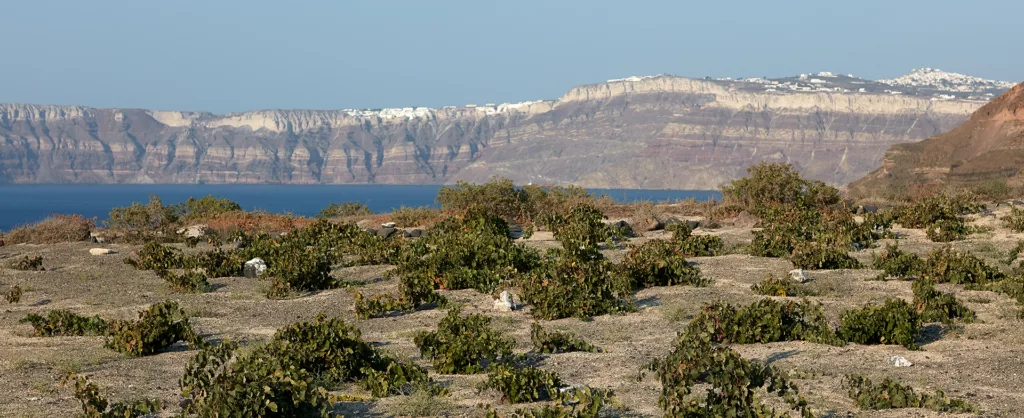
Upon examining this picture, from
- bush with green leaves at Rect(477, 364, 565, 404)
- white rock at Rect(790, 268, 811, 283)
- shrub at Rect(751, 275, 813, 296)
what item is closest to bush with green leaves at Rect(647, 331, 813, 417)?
bush with green leaves at Rect(477, 364, 565, 404)

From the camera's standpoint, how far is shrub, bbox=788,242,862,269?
17.2 meters

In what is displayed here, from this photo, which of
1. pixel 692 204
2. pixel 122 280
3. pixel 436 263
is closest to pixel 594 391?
pixel 436 263

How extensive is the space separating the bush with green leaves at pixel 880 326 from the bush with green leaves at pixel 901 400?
246cm

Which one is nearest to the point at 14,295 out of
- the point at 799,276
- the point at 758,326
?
the point at 758,326

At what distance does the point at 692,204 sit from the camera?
108ft

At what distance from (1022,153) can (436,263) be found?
217 ft

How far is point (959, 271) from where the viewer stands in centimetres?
1491

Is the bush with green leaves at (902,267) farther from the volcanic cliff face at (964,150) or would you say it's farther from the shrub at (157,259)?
the volcanic cliff face at (964,150)

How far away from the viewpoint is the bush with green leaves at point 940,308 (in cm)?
1178

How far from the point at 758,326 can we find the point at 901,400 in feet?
9.90

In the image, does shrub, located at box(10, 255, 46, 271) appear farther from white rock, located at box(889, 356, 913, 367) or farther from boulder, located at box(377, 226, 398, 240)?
white rock, located at box(889, 356, 913, 367)

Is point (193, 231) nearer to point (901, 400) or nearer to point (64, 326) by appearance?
point (64, 326)

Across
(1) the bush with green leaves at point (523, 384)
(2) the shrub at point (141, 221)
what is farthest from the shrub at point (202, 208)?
(1) the bush with green leaves at point (523, 384)

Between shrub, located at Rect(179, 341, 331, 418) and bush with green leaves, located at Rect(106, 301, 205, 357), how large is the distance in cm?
327
